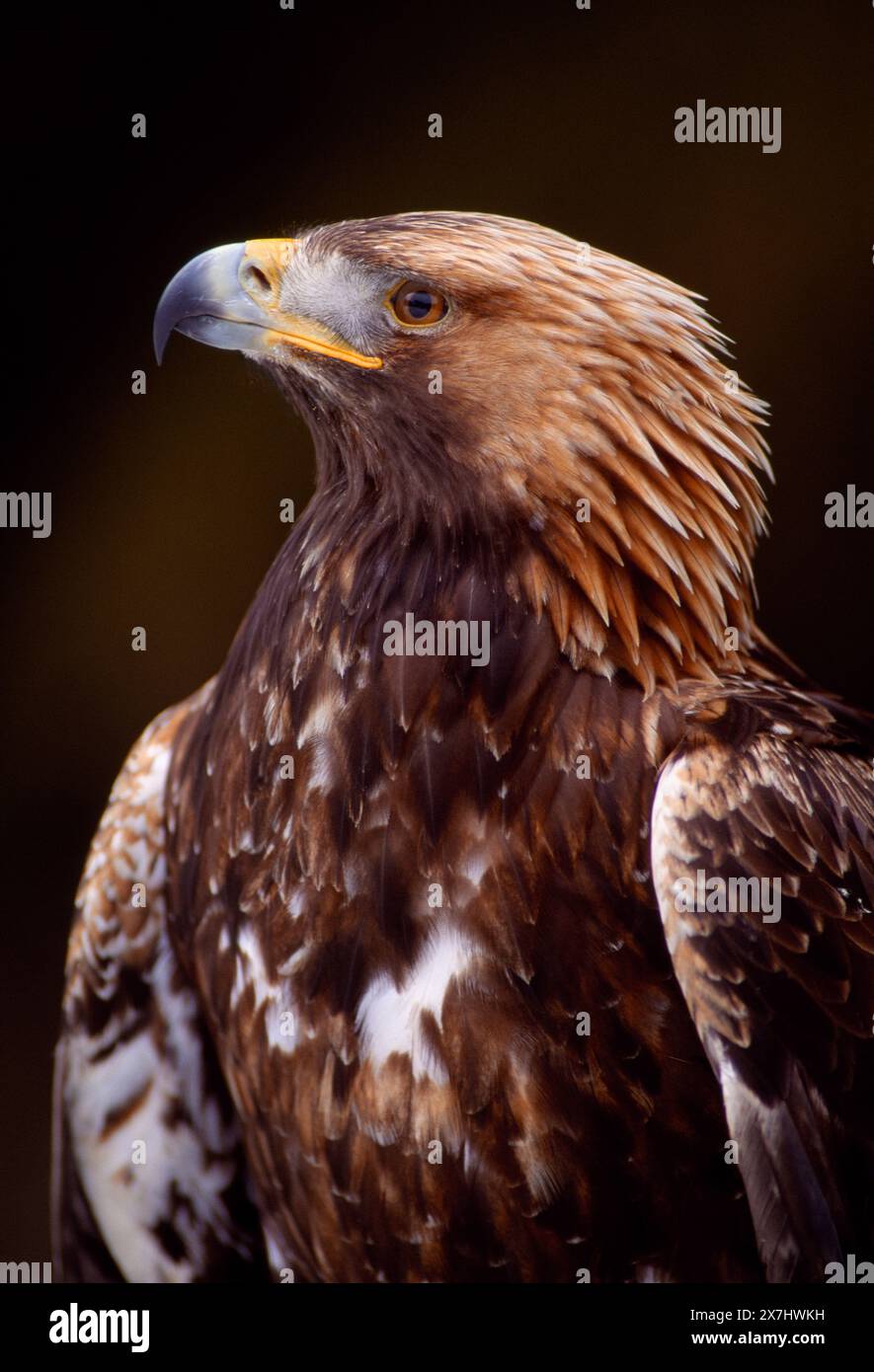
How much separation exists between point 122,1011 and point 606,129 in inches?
70.7

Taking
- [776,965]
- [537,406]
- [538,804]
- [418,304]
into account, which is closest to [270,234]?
[418,304]

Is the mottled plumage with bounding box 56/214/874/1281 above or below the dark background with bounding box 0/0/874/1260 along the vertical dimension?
below

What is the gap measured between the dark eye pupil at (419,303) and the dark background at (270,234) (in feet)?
2.35

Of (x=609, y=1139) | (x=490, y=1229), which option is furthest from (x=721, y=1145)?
(x=490, y=1229)

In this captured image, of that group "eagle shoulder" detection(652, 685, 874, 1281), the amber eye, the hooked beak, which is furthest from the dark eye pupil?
"eagle shoulder" detection(652, 685, 874, 1281)

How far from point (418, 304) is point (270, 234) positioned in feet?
3.65

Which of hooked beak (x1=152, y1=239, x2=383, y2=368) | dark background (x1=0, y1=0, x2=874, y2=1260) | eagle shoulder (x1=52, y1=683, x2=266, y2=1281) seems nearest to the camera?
hooked beak (x1=152, y1=239, x2=383, y2=368)

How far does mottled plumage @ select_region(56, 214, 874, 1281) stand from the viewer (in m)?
1.66

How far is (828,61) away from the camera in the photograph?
2395 millimetres

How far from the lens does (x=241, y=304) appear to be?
184 cm

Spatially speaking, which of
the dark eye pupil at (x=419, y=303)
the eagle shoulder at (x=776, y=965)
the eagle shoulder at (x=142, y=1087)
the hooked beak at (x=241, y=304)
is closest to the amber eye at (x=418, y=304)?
the dark eye pupil at (x=419, y=303)

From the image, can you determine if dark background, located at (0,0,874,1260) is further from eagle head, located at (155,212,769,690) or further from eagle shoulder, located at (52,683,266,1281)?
eagle shoulder, located at (52,683,266,1281)

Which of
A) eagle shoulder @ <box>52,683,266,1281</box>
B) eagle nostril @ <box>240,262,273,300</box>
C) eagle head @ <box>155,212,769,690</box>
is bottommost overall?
eagle shoulder @ <box>52,683,266,1281</box>
